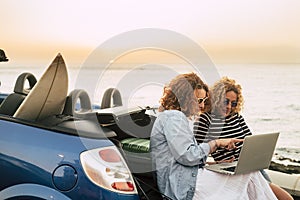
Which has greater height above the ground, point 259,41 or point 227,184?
point 259,41

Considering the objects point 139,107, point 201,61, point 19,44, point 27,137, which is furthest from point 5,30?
point 27,137

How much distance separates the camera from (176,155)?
1.75 meters

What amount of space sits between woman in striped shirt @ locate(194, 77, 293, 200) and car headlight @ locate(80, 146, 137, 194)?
82 centimetres

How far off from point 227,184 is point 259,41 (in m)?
1.79

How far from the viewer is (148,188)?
185 centimetres

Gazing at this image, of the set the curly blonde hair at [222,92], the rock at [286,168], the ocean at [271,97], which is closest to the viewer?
the curly blonde hair at [222,92]

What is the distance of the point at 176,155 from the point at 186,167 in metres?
0.08

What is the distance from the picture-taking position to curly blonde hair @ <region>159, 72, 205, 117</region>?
1.92 metres

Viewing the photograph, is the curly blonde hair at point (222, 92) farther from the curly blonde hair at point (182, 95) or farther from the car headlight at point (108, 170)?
the car headlight at point (108, 170)

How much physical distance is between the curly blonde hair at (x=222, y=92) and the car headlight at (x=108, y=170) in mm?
1018

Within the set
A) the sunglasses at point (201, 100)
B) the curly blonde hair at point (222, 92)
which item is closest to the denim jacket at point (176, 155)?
the sunglasses at point (201, 100)

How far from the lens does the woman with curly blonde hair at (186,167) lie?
174cm

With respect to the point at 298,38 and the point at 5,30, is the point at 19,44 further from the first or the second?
the point at 298,38

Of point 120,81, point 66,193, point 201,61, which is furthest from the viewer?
point 120,81
